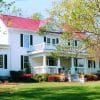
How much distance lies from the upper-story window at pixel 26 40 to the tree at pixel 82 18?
18.6m

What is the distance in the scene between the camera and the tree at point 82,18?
2778cm

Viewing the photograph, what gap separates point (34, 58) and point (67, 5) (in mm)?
21996

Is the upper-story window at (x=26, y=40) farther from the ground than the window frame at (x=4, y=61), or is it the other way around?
the upper-story window at (x=26, y=40)

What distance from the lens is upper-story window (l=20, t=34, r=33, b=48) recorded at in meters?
49.9

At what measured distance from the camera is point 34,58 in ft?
169

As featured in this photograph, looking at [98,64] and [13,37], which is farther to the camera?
[98,64]

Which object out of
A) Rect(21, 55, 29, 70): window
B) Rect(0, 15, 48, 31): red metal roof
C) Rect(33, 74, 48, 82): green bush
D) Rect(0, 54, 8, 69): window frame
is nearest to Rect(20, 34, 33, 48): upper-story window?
Rect(0, 15, 48, 31): red metal roof

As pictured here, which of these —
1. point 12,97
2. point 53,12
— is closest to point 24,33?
point 53,12

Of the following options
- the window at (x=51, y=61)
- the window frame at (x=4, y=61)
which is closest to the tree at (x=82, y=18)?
the window frame at (x=4, y=61)

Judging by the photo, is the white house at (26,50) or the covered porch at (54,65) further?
the covered porch at (54,65)

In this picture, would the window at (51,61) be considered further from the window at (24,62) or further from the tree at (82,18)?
the tree at (82,18)

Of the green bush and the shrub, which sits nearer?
the green bush

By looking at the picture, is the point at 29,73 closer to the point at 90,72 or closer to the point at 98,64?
the point at 90,72

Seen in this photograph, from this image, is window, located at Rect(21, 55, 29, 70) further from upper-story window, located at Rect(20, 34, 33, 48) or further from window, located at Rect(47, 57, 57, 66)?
window, located at Rect(47, 57, 57, 66)
